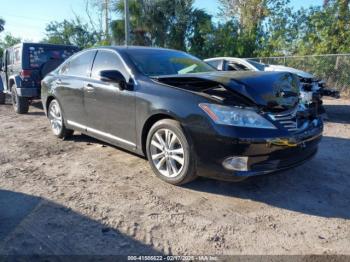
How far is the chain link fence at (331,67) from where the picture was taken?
12820 millimetres

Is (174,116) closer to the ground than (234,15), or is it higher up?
closer to the ground

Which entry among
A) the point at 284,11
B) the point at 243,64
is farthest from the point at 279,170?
the point at 284,11

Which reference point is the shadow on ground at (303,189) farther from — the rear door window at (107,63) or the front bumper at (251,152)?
the rear door window at (107,63)

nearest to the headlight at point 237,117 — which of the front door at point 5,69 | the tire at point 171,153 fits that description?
the tire at point 171,153

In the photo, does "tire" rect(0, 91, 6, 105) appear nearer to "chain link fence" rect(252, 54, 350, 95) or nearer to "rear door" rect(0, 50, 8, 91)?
"rear door" rect(0, 50, 8, 91)

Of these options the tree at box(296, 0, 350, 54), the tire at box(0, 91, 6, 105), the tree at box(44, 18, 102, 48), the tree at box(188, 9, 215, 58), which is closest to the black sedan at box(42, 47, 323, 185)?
the tire at box(0, 91, 6, 105)

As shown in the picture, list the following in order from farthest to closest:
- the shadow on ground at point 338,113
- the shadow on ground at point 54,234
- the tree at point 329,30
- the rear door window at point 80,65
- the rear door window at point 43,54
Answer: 1. the tree at point 329,30
2. the rear door window at point 43,54
3. the shadow on ground at point 338,113
4. the rear door window at point 80,65
5. the shadow on ground at point 54,234

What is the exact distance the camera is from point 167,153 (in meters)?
3.79

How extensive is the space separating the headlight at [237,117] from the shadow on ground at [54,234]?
139 cm

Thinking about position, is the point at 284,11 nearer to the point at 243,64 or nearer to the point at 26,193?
the point at 243,64

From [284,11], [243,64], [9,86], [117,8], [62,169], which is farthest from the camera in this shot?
[117,8]

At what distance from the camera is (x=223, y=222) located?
3064mm

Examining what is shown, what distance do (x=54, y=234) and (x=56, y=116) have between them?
352cm

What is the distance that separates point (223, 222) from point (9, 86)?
903 cm
